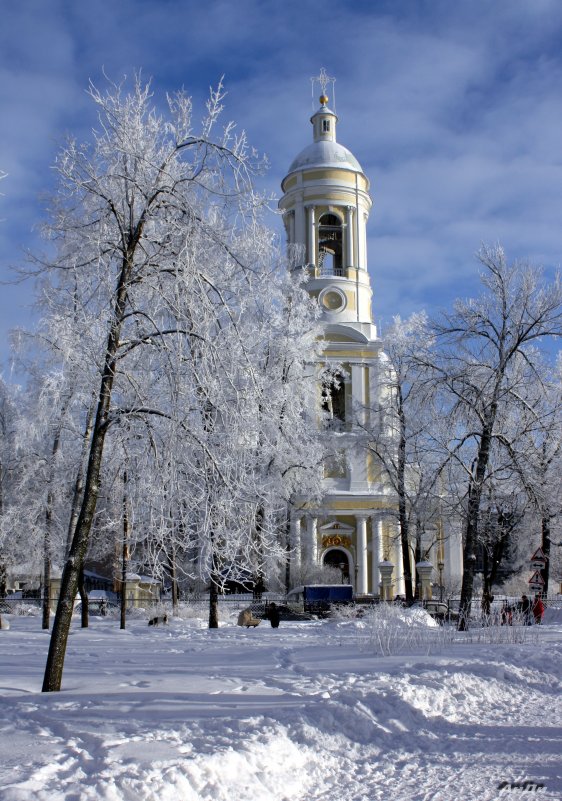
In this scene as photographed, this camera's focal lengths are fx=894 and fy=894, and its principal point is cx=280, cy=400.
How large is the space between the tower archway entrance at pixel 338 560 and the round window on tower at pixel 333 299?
11592mm

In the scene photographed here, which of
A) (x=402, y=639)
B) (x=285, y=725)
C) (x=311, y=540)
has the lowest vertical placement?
(x=285, y=725)

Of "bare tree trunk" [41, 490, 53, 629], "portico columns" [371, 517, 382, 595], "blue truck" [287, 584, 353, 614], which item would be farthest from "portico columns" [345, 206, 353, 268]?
"bare tree trunk" [41, 490, 53, 629]

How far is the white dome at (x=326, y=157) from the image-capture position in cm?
4519

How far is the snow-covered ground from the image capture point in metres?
6.15

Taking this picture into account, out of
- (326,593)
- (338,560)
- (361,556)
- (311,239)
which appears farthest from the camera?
(311,239)

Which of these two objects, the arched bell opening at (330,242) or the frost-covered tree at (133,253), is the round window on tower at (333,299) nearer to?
the arched bell opening at (330,242)

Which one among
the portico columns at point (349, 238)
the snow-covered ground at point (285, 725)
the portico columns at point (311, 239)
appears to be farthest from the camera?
the portico columns at point (349, 238)

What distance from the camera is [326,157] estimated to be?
4562cm

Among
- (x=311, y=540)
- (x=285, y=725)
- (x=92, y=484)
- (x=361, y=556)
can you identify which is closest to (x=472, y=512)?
(x=92, y=484)

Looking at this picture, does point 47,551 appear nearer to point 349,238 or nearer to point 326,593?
point 326,593

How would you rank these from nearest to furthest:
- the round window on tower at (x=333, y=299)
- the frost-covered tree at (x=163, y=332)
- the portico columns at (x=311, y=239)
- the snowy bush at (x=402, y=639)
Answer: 1. the frost-covered tree at (x=163, y=332)
2. the snowy bush at (x=402, y=639)
3. the round window on tower at (x=333, y=299)
4. the portico columns at (x=311, y=239)

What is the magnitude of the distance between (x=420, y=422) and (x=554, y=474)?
6648mm

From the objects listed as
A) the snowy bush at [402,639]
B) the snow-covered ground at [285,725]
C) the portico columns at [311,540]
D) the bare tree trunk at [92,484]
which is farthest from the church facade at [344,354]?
the bare tree trunk at [92,484]

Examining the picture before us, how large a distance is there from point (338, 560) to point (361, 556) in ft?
4.64
